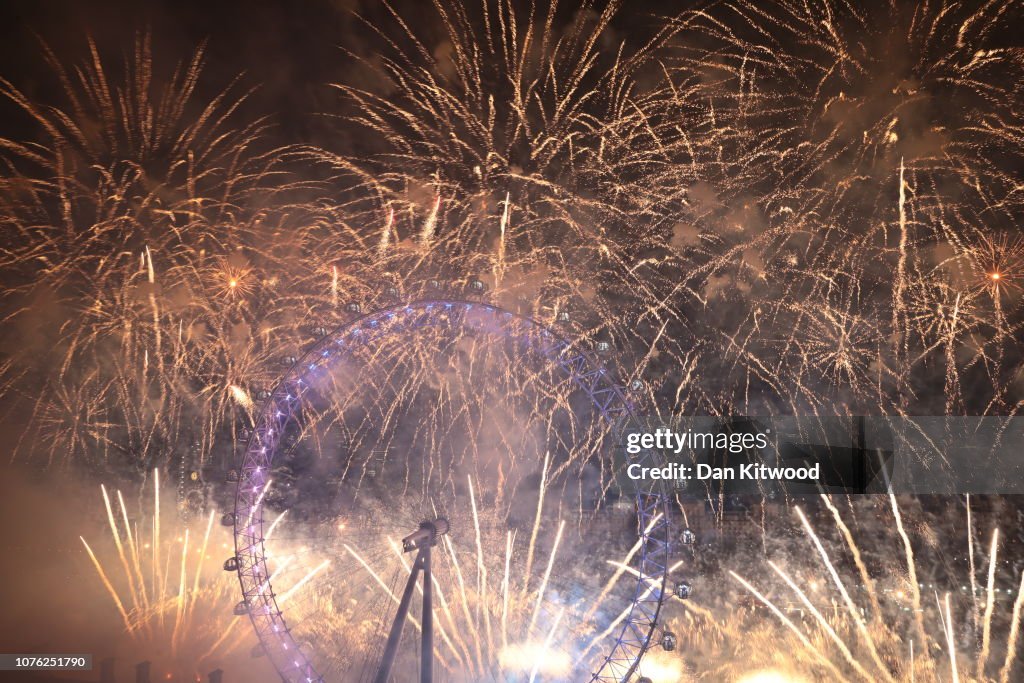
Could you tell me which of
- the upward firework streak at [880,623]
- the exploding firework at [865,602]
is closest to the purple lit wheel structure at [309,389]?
the exploding firework at [865,602]

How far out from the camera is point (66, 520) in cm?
2438

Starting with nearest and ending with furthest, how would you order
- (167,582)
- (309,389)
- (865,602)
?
(309,389), (167,582), (865,602)

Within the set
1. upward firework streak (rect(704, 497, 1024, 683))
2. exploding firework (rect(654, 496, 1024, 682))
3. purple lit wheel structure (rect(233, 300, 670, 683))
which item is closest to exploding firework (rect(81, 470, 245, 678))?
purple lit wheel structure (rect(233, 300, 670, 683))

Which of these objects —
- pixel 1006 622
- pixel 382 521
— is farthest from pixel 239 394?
Result: pixel 1006 622

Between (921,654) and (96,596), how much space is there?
2980 cm

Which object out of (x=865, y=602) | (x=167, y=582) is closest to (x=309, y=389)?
(x=167, y=582)

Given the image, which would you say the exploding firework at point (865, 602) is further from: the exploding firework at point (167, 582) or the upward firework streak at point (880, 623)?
the exploding firework at point (167, 582)

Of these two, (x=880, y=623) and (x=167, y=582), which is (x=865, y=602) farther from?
(x=167, y=582)

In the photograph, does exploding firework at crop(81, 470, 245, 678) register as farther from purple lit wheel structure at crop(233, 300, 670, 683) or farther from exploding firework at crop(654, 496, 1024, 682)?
exploding firework at crop(654, 496, 1024, 682)

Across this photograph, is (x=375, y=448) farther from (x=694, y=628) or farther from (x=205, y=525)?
(x=694, y=628)

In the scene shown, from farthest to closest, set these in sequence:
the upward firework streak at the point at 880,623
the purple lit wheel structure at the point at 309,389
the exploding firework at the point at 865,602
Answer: the exploding firework at the point at 865,602 < the upward firework streak at the point at 880,623 < the purple lit wheel structure at the point at 309,389

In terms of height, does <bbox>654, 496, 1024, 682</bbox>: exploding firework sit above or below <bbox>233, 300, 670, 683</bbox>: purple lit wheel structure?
below

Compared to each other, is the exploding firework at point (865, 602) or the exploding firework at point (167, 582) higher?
the exploding firework at point (167, 582)

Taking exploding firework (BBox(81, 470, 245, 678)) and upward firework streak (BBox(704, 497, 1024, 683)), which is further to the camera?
exploding firework (BBox(81, 470, 245, 678))
